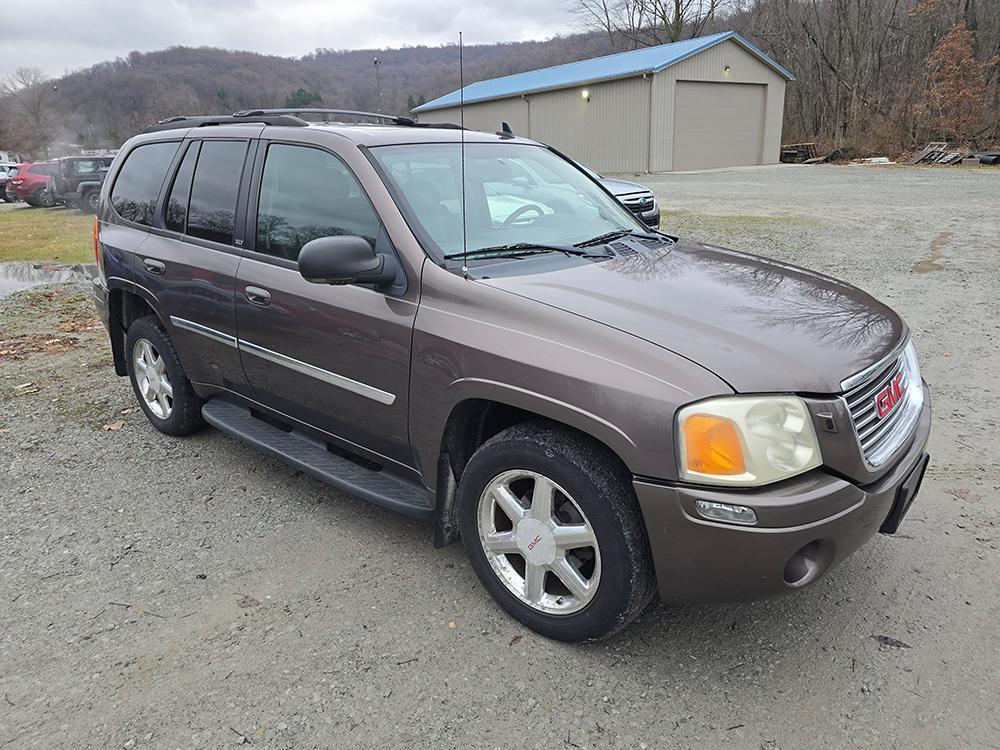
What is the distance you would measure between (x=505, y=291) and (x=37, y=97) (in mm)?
84450

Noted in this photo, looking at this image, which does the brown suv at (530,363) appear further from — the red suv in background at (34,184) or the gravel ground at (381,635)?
the red suv in background at (34,184)


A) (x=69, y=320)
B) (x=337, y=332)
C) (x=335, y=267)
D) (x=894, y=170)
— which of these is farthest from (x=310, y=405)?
(x=894, y=170)

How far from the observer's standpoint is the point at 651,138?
2842cm

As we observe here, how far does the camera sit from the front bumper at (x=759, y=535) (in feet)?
7.10

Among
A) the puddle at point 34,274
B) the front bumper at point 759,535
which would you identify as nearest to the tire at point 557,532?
the front bumper at point 759,535

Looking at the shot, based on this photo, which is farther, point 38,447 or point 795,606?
point 38,447

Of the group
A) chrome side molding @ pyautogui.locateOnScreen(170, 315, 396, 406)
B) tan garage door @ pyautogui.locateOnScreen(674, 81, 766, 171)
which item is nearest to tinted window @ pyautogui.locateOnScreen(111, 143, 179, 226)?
chrome side molding @ pyautogui.locateOnScreen(170, 315, 396, 406)

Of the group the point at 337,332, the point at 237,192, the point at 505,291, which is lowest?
the point at 337,332

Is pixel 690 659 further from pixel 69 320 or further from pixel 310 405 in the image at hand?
pixel 69 320

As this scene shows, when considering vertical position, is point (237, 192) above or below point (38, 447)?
above

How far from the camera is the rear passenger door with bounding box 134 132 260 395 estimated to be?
3715mm

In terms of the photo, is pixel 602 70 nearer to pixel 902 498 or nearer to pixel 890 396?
pixel 890 396

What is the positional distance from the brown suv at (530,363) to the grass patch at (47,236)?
1076 centimetres

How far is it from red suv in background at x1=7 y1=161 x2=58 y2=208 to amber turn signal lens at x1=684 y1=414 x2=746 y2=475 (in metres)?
28.3
